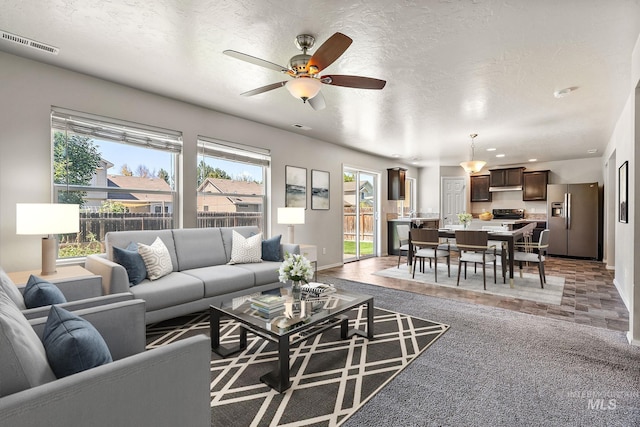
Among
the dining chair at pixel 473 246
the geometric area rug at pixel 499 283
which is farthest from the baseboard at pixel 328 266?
the dining chair at pixel 473 246

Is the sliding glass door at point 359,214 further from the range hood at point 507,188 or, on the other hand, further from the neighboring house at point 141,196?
the neighboring house at point 141,196

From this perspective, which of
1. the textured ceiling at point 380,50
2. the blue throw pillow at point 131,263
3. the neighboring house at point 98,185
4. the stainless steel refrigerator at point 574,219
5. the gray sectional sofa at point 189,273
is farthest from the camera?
the stainless steel refrigerator at point 574,219

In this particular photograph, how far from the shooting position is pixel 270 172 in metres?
5.00

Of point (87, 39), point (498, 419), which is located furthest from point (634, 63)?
point (87, 39)

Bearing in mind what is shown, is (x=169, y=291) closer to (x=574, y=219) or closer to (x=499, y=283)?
(x=499, y=283)

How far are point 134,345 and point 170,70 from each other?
2571 millimetres

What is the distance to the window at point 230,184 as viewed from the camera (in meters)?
4.23

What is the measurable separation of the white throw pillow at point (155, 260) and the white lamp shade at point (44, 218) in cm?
63

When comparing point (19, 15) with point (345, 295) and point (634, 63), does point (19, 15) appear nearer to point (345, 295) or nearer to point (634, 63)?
point (345, 295)

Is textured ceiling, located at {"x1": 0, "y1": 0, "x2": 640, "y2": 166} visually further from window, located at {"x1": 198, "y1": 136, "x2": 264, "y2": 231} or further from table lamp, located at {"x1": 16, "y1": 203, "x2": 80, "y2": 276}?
table lamp, located at {"x1": 16, "y1": 203, "x2": 80, "y2": 276}

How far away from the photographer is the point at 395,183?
7.86 meters

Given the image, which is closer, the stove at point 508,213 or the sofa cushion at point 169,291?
the sofa cushion at point 169,291

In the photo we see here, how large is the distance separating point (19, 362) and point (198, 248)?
9.45 ft

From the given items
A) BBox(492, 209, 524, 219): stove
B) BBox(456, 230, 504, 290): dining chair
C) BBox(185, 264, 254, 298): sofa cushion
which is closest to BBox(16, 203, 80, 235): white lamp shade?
BBox(185, 264, 254, 298): sofa cushion
